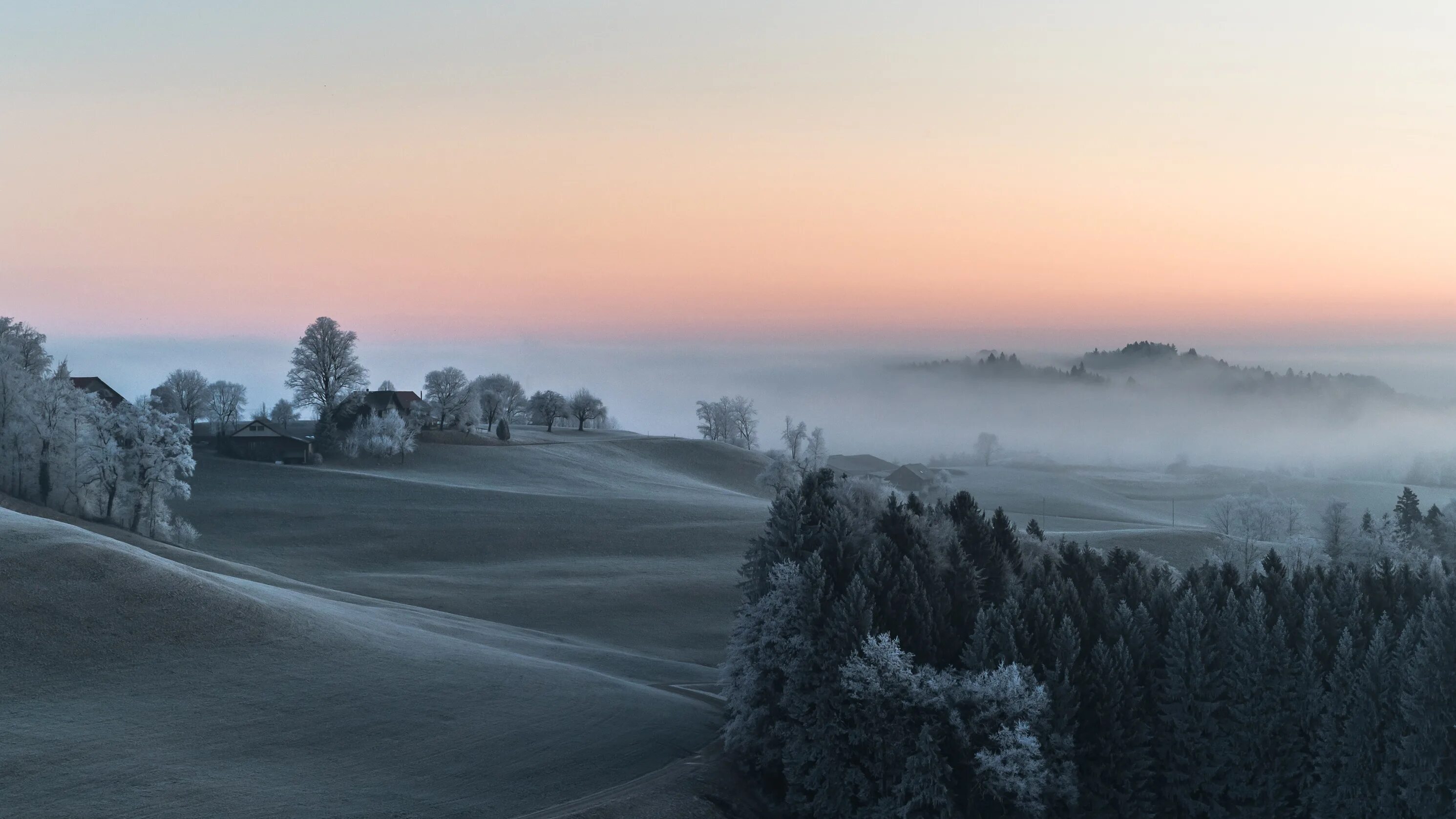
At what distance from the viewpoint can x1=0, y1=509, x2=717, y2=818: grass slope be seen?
28.0 meters

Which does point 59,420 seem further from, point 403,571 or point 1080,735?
point 1080,735

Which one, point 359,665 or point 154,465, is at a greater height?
point 154,465

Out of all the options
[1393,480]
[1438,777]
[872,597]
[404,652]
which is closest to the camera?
[1438,777]

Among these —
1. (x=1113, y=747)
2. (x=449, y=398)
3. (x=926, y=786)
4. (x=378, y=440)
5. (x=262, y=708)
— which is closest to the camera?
(x=926, y=786)

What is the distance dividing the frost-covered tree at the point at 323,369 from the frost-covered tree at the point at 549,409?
38057mm

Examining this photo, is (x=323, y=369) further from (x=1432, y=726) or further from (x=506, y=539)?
(x=1432, y=726)

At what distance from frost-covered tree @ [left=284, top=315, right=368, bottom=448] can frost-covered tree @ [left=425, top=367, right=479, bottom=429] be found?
7497 mm

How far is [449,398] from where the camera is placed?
121 m

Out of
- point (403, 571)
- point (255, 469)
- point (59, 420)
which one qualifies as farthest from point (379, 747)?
point (255, 469)

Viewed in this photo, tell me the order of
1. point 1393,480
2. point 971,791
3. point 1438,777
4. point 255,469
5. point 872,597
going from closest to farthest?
point 1438,777 < point 971,791 < point 872,597 < point 255,469 < point 1393,480

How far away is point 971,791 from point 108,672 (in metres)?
26.0

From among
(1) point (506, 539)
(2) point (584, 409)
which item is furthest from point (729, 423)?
(1) point (506, 539)

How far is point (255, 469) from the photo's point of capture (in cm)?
9362

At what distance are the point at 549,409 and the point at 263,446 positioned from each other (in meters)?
56.8
